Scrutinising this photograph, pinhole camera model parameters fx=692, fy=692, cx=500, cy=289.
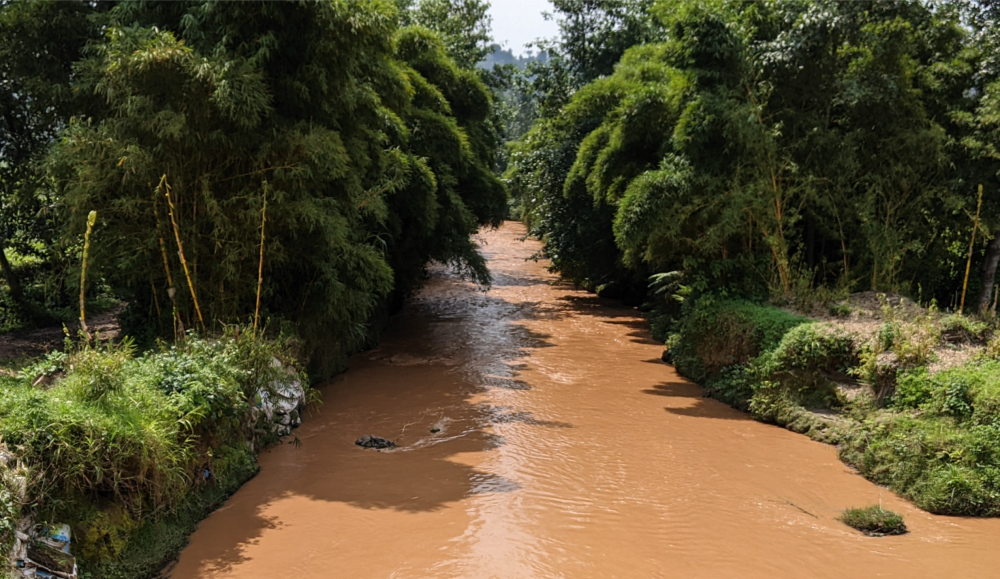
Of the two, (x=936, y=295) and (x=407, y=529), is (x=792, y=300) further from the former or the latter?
(x=407, y=529)

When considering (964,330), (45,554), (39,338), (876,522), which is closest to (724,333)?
(964,330)

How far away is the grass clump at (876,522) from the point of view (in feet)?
18.1

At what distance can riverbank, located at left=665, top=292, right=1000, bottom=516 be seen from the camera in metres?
6.18

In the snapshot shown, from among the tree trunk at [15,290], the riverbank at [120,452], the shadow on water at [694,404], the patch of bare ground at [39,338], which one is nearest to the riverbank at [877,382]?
the shadow on water at [694,404]

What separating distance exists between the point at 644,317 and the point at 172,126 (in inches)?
455

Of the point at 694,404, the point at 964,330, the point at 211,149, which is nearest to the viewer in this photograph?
the point at 211,149

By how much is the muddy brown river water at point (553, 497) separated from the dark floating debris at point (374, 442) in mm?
154

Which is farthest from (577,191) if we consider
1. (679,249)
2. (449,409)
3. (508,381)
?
(449,409)

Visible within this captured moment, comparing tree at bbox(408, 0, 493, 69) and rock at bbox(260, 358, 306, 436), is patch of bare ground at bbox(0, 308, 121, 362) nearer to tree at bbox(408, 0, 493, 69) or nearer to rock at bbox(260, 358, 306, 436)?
Result: rock at bbox(260, 358, 306, 436)

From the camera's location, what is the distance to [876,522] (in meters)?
5.55

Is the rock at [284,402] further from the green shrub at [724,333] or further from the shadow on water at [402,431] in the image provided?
the green shrub at [724,333]

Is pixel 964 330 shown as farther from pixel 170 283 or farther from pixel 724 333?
pixel 170 283

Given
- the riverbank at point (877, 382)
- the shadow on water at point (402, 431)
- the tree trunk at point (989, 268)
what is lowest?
the shadow on water at point (402, 431)

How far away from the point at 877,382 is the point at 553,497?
13.5 feet
